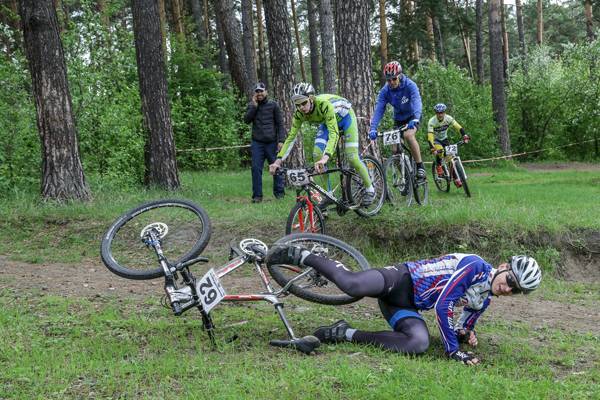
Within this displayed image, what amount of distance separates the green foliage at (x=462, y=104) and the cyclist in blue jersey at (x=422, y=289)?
1697 cm

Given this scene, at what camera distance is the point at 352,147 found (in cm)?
816

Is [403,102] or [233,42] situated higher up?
[233,42]

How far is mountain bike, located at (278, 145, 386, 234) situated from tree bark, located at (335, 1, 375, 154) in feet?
6.79

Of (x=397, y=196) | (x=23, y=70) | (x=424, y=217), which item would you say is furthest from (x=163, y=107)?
(x=424, y=217)

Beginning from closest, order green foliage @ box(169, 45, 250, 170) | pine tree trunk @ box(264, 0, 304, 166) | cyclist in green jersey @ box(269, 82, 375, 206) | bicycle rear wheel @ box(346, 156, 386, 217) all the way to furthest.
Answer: cyclist in green jersey @ box(269, 82, 375, 206) < bicycle rear wheel @ box(346, 156, 386, 217) < pine tree trunk @ box(264, 0, 304, 166) < green foliage @ box(169, 45, 250, 170)

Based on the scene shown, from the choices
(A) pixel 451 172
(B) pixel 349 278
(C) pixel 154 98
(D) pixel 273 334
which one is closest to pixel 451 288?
(B) pixel 349 278

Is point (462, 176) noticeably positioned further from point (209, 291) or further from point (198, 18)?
point (198, 18)

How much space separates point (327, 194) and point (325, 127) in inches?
38.0

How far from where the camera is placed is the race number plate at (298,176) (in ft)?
23.2

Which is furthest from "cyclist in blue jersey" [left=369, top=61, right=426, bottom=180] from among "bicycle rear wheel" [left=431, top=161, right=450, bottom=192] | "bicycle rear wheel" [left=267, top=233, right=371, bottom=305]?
"bicycle rear wheel" [left=267, top=233, right=371, bottom=305]

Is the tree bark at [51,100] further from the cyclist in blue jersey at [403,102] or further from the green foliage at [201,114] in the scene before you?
the green foliage at [201,114]

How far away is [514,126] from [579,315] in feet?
68.4

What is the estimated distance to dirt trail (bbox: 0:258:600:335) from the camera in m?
6.34

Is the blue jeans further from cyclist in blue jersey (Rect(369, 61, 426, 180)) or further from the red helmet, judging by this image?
the red helmet
